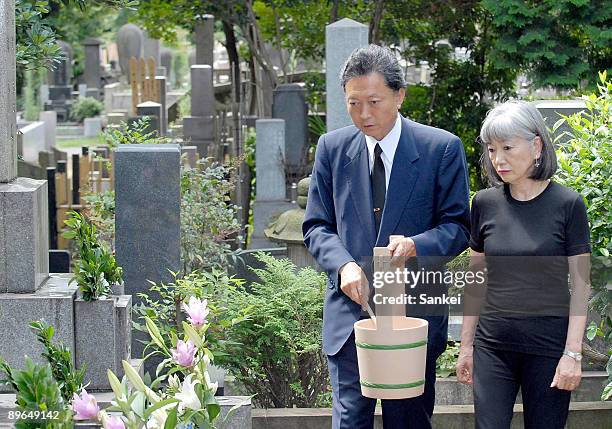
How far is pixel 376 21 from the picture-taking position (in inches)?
660

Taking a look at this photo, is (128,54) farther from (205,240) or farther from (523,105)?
(523,105)

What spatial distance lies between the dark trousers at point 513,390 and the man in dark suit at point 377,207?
0.88 feet

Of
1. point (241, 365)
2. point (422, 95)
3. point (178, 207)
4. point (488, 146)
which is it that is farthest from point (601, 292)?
point (422, 95)

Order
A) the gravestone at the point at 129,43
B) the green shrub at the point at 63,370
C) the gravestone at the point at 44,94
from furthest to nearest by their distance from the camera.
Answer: the gravestone at the point at 129,43, the gravestone at the point at 44,94, the green shrub at the point at 63,370

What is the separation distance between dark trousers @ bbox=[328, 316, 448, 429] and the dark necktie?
442mm

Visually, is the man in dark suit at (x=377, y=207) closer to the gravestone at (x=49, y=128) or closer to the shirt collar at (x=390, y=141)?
the shirt collar at (x=390, y=141)

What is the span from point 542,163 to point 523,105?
0.71ft

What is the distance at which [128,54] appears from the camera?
34562 millimetres

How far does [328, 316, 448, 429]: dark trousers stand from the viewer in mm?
4438

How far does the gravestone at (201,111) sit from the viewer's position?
17672 mm

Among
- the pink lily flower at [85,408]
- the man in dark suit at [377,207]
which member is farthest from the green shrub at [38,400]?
the man in dark suit at [377,207]

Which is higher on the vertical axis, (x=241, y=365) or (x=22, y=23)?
(x=22, y=23)

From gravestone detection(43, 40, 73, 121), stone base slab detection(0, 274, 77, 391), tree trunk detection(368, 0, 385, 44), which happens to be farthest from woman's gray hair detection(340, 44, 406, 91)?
gravestone detection(43, 40, 73, 121)

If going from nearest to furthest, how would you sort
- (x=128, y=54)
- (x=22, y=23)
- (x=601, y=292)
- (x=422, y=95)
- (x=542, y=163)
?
(x=542, y=163), (x=601, y=292), (x=22, y=23), (x=422, y=95), (x=128, y=54)
